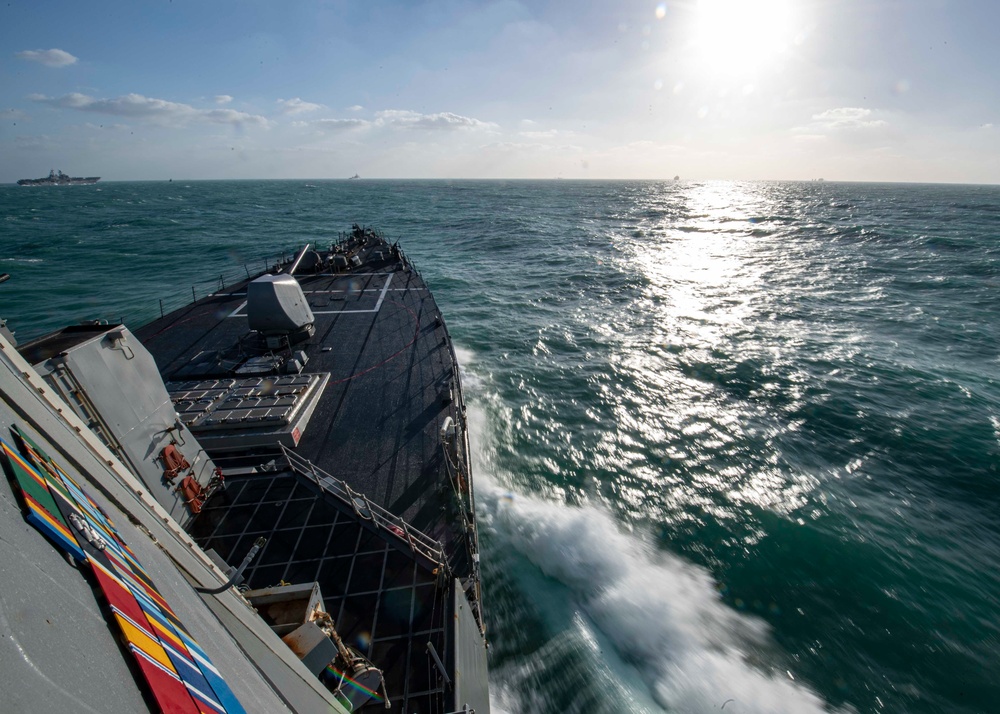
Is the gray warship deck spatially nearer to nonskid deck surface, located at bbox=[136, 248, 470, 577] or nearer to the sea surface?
nonskid deck surface, located at bbox=[136, 248, 470, 577]

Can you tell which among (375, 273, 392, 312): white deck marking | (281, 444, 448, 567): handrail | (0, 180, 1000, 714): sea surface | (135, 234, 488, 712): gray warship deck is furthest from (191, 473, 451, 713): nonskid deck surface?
(375, 273, 392, 312): white deck marking

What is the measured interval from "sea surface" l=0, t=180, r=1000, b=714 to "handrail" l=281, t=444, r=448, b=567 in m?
5.06

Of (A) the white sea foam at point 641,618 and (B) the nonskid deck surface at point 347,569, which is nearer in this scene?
(B) the nonskid deck surface at point 347,569

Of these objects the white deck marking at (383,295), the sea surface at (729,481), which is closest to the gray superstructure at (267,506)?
the white deck marking at (383,295)

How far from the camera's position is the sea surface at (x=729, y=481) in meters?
12.4

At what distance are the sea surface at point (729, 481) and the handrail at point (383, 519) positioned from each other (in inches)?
199

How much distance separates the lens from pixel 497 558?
1552 cm

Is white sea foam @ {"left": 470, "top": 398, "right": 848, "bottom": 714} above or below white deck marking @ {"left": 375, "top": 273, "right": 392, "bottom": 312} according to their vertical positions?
below

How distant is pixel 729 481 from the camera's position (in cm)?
1862

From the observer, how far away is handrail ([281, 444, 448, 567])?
9.89 m

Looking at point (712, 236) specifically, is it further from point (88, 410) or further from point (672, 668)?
point (88, 410)

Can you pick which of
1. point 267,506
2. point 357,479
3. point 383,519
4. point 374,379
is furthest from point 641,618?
point 374,379

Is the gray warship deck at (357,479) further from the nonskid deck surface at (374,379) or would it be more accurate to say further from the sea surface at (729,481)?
the sea surface at (729,481)

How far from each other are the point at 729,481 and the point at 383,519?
14692mm
